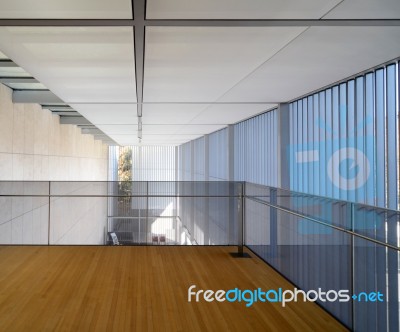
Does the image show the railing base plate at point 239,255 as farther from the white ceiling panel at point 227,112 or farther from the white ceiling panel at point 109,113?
the white ceiling panel at point 109,113

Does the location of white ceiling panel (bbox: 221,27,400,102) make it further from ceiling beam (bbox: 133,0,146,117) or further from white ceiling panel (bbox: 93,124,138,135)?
white ceiling panel (bbox: 93,124,138,135)

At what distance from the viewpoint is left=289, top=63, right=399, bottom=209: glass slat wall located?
193 inches

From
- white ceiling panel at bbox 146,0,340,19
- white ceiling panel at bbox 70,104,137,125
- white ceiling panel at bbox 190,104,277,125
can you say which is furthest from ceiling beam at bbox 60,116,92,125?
white ceiling panel at bbox 146,0,340,19

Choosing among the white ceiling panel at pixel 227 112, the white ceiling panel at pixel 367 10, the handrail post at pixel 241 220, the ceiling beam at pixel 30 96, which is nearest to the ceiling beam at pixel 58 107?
the ceiling beam at pixel 30 96

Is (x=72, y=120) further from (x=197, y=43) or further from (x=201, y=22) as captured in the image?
(x=201, y=22)

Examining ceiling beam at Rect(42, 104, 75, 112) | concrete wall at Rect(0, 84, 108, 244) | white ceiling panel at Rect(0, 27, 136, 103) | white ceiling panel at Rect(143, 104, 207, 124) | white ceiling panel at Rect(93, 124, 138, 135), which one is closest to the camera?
white ceiling panel at Rect(0, 27, 136, 103)

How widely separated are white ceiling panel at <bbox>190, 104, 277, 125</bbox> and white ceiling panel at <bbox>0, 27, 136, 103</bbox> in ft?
8.70

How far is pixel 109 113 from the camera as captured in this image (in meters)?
9.32

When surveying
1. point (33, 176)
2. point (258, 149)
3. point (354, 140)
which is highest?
point (258, 149)

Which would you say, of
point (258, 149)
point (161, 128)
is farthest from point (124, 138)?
point (258, 149)

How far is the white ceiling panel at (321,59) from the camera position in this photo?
141 inches

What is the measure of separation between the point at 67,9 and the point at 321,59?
9.01 feet

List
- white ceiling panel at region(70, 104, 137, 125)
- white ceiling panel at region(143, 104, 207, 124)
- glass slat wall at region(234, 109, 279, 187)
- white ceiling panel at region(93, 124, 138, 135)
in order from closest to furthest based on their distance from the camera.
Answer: white ceiling panel at region(143, 104, 207, 124)
white ceiling panel at region(70, 104, 137, 125)
glass slat wall at region(234, 109, 279, 187)
white ceiling panel at region(93, 124, 138, 135)

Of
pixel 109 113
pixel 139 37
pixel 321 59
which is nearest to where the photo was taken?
pixel 139 37
